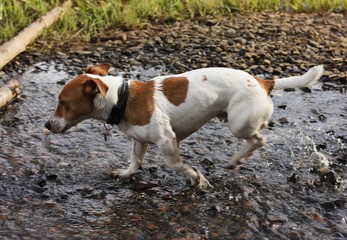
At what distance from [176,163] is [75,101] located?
111 cm

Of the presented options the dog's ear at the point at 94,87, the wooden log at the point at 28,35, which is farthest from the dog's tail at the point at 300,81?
the wooden log at the point at 28,35

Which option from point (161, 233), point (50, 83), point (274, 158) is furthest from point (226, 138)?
point (50, 83)

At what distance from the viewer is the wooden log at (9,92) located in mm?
7520

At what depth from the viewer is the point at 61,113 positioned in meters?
5.12

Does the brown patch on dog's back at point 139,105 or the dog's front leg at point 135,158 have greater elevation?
the brown patch on dog's back at point 139,105

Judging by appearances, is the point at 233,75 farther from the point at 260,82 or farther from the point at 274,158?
the point at 274,158

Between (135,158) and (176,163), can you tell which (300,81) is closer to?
(176,163)

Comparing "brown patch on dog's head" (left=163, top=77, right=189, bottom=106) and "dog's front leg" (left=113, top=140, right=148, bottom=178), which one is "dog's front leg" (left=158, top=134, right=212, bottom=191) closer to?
"brown patch on dog's head" (left=163, top=77, right=189, bottom=106)

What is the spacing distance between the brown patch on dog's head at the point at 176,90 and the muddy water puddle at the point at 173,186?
935 mm

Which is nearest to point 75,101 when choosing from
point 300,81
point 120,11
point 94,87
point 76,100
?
point 76,100

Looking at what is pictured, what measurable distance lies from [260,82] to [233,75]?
290mm

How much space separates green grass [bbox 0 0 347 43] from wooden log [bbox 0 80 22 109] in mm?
1995

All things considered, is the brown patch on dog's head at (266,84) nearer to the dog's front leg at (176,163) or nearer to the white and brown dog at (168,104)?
the white and brown dog at (168,104)

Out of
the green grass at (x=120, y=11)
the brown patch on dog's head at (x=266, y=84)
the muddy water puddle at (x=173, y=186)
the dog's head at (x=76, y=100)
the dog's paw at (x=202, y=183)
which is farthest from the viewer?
the green grass at (x=120, y=11)
